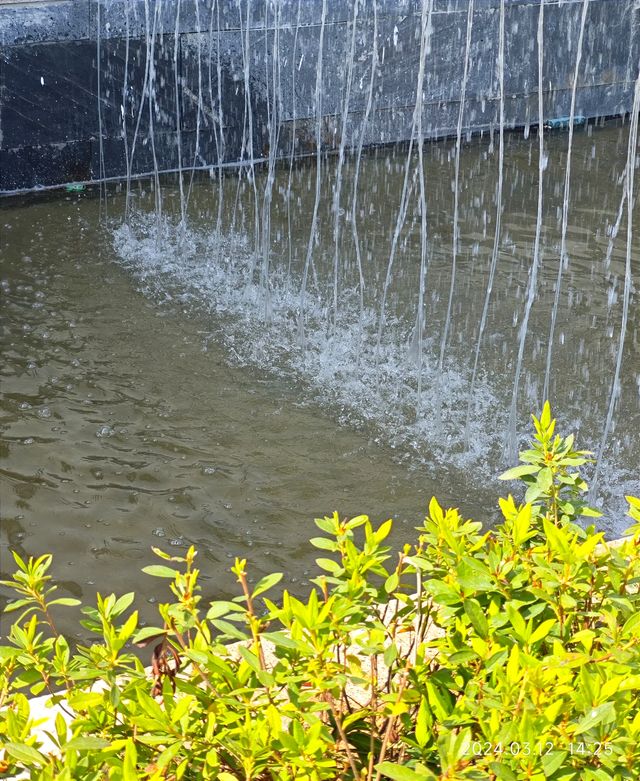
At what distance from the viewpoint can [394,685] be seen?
225cm

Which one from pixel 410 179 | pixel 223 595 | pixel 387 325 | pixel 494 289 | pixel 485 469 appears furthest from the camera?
pixel 410 179

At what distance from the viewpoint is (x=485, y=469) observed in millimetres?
5328

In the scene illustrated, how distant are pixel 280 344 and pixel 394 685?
4709 millimetres

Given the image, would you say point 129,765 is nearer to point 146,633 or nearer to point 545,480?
point 146,633

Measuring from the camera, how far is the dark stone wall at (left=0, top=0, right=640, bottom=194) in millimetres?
9648

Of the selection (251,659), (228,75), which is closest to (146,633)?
(251,659)

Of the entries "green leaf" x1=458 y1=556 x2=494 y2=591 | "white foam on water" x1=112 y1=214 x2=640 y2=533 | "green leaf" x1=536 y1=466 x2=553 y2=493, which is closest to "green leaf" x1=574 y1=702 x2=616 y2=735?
"green leaf" x1=458 y1=556 x2=494 y2=591

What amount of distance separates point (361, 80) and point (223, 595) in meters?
8.50

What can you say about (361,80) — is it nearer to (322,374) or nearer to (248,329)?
(248,329)

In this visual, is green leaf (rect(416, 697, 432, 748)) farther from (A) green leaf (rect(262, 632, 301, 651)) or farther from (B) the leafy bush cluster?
(A) green leaf (rect(262, 632, 301, 651))

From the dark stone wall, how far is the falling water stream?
7 cm

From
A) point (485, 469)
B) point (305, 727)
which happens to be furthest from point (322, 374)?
point (305, 727)

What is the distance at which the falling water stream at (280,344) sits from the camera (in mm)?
5031

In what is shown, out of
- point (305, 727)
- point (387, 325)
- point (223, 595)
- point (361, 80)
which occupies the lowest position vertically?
point (223, 595)
